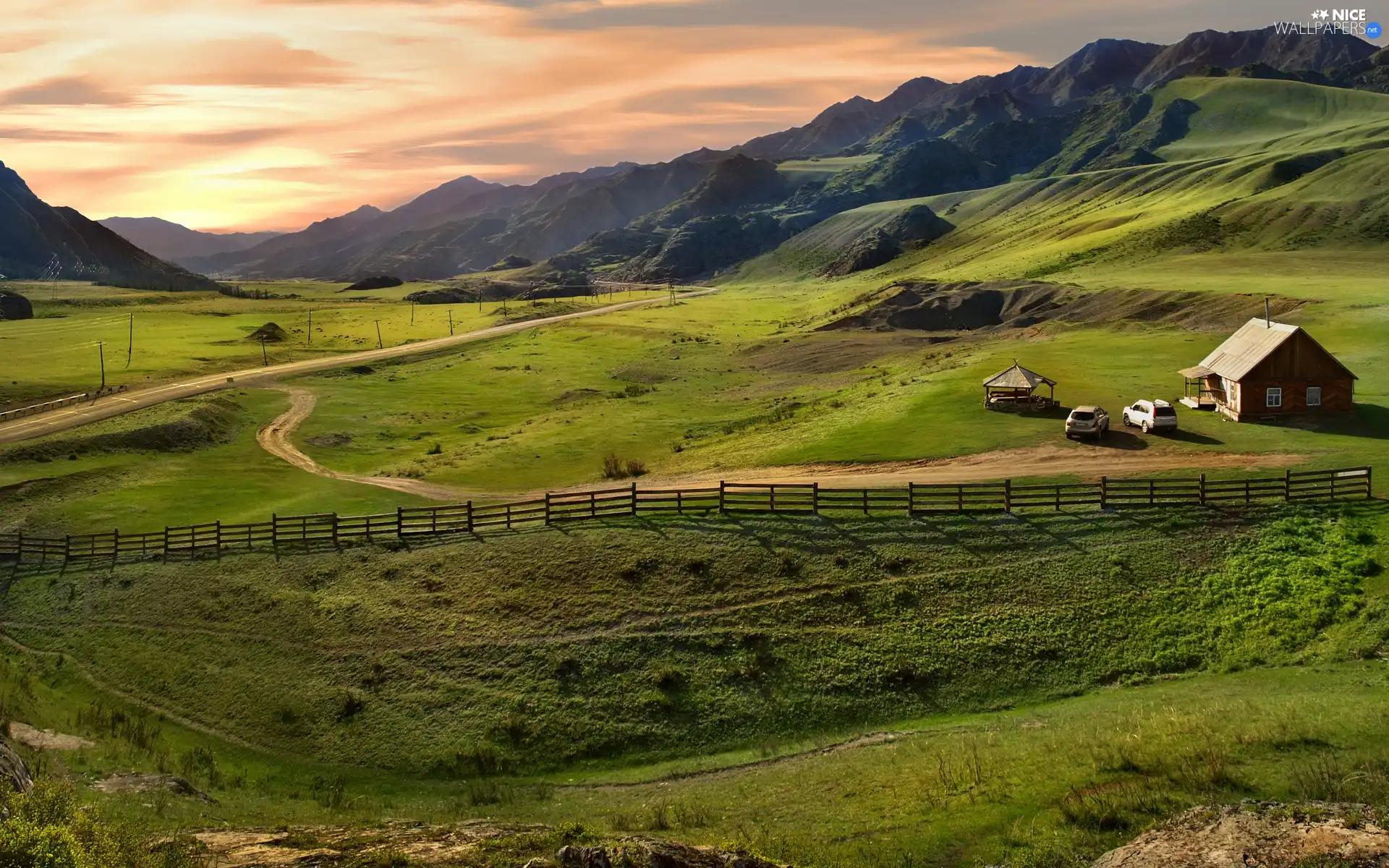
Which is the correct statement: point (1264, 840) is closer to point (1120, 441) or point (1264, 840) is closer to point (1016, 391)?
point (1120, 441)

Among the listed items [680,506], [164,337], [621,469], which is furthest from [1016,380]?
[164,337]

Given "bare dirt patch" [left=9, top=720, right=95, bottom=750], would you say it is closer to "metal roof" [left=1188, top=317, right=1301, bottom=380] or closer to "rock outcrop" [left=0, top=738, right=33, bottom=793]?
"rock outcrop" [left=0, top=738, right=33, bottom=793]

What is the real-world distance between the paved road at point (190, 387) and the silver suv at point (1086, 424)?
69849mm

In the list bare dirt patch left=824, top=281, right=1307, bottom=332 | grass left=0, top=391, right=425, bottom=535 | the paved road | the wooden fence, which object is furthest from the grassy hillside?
bare dirt patch left=824, top=281, right=1307, bottom=332

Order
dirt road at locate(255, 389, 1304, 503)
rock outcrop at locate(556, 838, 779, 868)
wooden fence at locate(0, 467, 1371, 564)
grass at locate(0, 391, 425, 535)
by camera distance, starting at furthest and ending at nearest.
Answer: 1. grass at locate(0, 391, 425, 535)
2. dirt road at locate(255, 389, 1304, 503)
3. wooden fence at locate(0, 467, 1371, 564)
4. rock outcrop at locate(556, 838, 779, 868)

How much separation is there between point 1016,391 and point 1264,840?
43250mm

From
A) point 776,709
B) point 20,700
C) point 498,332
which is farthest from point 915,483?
point 498,332

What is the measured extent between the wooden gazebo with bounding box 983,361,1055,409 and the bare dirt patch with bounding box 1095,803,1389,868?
40.2 metres

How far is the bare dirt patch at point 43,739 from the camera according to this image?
28.8 m

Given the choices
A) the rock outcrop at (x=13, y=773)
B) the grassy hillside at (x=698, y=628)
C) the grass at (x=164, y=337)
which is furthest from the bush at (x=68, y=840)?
the grass at (x=164, y=337)

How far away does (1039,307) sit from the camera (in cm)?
11325

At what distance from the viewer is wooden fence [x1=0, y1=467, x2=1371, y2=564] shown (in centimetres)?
4062

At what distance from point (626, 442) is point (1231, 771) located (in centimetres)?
4862

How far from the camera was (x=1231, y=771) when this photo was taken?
22.3 meters
